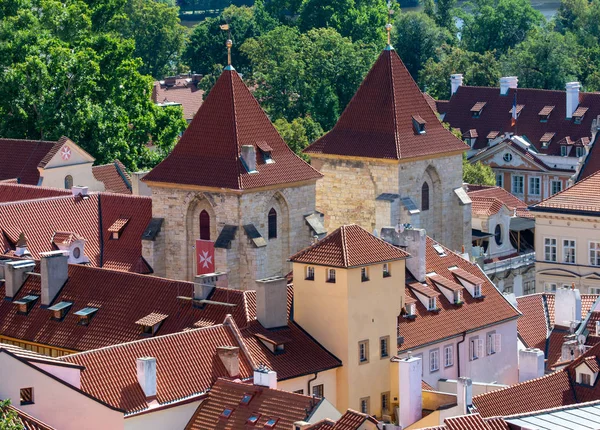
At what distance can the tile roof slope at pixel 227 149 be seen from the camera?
9300 cm

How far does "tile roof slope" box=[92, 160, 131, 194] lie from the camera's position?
4395 inches

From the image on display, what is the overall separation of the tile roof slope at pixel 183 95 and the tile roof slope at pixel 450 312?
8150 centimetres

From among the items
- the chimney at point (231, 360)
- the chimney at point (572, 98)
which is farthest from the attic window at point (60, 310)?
the chimney at point (572, 98)

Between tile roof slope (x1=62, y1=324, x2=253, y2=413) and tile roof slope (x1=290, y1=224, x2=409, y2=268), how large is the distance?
467 cm

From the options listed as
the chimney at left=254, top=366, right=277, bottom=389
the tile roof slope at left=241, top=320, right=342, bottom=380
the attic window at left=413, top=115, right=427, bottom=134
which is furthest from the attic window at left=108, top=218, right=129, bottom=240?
the chimney at left=254, top=366, right=277, bottom=389

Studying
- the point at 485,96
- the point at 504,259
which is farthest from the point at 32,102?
the point at 485,96

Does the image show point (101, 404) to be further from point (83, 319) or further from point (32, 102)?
point (32, 102)

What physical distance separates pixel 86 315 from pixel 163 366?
8.70m

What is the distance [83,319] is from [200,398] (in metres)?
9.94

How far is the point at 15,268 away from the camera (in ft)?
270

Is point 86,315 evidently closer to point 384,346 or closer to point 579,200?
point 384,346

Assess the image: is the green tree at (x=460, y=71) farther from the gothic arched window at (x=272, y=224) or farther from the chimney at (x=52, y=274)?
the chimney at (x=52, y=274)

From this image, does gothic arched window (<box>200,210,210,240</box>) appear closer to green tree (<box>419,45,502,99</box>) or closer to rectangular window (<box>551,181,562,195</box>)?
rectangular window (<box>551,181,562,195</box>)

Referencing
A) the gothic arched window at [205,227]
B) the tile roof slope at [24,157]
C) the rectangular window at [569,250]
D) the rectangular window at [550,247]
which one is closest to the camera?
the gothic arched window at [205,227]
